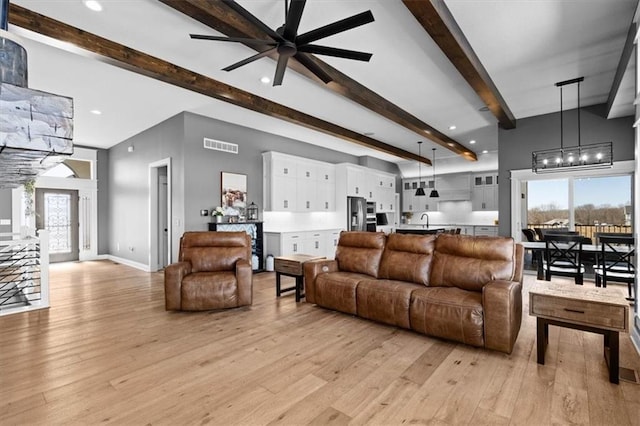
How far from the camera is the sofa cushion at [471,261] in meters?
3.19

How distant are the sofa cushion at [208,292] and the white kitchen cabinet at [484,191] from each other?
926 cm

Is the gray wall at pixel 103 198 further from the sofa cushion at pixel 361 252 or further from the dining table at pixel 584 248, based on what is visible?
the dining table at pixel 584 248

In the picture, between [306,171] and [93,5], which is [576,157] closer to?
[306,171]

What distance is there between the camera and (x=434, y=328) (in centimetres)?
310

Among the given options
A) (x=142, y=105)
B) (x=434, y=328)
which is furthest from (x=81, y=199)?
(x=434, y=328)

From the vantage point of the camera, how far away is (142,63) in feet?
12.3

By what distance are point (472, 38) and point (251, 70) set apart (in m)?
2.57

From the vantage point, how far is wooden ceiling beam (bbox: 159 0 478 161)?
9.12 ft

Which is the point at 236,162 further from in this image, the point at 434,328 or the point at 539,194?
the point at 539,194

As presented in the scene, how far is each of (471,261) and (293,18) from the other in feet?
9.00

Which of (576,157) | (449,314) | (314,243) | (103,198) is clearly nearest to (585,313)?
(449,314)

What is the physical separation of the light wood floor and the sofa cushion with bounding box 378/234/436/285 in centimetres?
61

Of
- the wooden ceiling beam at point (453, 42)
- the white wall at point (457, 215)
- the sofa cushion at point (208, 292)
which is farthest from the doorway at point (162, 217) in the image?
the white wall at point (457, 215)

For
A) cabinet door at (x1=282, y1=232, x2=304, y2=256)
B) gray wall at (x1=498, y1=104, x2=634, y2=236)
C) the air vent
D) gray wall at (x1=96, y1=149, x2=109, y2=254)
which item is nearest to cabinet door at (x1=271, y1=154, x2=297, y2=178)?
the air vent
